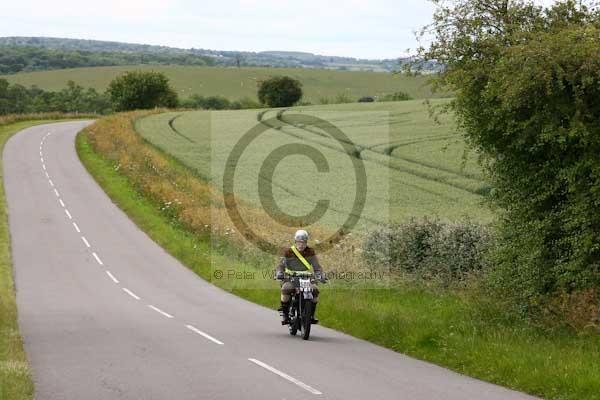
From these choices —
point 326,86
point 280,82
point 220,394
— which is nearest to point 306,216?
point 220,394

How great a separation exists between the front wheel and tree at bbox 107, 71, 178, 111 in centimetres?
9729

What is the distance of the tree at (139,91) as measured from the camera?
111 metres

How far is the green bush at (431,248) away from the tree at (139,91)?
88.8m

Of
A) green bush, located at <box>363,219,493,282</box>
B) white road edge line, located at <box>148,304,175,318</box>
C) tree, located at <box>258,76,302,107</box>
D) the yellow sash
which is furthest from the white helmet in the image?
tree, located at <box>258,76,302,107</box>

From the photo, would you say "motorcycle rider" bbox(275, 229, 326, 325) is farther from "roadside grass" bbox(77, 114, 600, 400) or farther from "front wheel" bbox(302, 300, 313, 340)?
"roadside grass" bbox(77, 114, 600, 400)

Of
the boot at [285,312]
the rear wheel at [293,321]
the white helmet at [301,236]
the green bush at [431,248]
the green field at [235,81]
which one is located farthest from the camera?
the green field at [235,81]

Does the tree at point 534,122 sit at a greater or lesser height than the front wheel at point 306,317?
greater

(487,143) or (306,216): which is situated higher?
(487,143)

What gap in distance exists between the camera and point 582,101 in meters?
15.4

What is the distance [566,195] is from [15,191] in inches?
1567

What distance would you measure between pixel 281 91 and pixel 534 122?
4172 inches

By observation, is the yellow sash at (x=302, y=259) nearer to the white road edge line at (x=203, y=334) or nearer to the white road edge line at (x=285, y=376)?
the white road edge line at (x=203, y=334)

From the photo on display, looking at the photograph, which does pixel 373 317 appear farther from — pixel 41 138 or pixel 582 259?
pixel 41 138

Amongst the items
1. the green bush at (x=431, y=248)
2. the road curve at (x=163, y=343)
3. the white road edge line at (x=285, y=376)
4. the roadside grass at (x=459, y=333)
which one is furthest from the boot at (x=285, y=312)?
the green bush at (x=431, y=248)
